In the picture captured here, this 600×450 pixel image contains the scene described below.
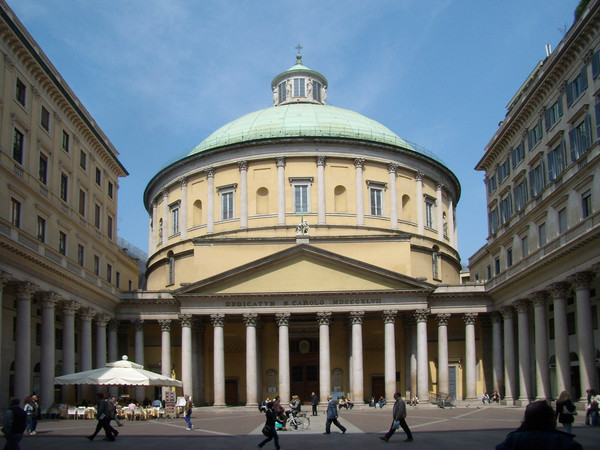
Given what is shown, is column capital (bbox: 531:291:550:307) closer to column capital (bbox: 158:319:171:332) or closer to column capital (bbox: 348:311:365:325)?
column capital (bbox: 348:311:365:325)

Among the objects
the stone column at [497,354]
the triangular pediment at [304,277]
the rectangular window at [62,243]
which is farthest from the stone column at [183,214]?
the stone column at [497,354]

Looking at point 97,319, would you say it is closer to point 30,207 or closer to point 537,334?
point 30,207

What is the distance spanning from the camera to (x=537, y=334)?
4719 centimetres

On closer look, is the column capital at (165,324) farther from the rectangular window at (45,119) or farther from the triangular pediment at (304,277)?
the rectangular window at (45,119)

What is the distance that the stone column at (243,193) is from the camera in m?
63.8

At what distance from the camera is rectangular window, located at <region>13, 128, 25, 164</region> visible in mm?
39969

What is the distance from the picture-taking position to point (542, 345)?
46625 millimetres

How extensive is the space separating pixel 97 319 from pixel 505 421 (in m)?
29.0

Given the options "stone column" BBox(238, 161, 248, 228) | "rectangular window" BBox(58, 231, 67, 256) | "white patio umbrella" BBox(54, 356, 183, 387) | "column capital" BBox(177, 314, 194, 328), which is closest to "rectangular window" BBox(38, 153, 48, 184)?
"rectangular window" BBox(58, 231, 67, 256)

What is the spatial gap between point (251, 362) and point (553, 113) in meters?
25.3

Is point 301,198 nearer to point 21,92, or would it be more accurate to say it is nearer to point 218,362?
point 218,362

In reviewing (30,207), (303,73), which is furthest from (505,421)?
(303,73)

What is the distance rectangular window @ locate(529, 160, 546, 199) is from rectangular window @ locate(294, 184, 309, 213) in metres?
20.2

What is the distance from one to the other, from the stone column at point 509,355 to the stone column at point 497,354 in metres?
1.33
